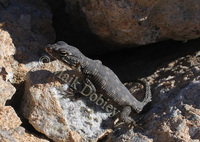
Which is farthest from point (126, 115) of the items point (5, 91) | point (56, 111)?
point (5, 91)

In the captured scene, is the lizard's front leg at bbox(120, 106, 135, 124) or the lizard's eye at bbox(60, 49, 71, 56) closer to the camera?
the lizard's front leg at bbox(120, 106, 135, 124)

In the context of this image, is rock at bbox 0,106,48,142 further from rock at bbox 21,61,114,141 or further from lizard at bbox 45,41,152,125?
lizard at bbox 45,41,152,125

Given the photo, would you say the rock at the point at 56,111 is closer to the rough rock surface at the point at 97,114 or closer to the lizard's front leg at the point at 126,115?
the rough rock surface at the point at 97,114

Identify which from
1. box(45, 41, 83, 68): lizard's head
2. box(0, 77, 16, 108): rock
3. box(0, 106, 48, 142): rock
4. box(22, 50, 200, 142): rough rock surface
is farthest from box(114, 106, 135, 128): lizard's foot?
box(0, 77, 16, 108): rock

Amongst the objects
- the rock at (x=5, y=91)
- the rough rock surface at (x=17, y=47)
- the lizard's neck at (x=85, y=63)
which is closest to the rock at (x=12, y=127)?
the rough rock surface at (x=17, y=47)

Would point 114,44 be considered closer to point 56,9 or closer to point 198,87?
point 56,9

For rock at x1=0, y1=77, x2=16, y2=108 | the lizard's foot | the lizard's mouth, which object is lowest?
the lizard's foot
